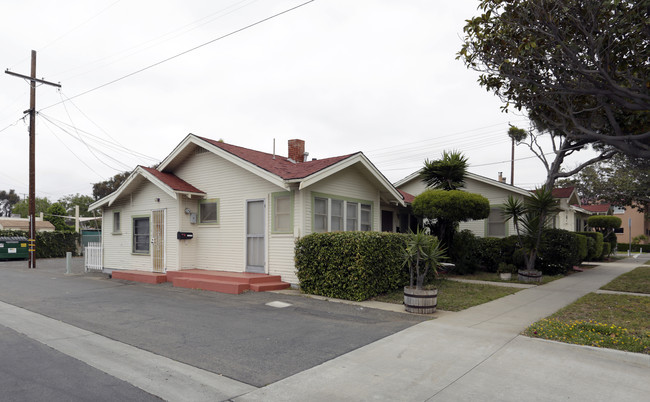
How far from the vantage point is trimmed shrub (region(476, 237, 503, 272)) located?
16.5 metres

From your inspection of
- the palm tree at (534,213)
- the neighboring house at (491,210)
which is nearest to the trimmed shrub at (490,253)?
A: the neighboring house at (491,210)

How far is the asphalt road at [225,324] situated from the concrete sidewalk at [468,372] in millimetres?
419

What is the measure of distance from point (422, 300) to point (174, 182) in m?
9.54

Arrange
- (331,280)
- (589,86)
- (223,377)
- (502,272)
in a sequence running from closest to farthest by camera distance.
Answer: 1. (223,377)
2. (331,280)
3. (589,86)
4. (502,272)

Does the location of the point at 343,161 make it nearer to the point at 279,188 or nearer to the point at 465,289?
the point at 279,188

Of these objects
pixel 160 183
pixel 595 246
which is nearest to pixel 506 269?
pixel 595 246

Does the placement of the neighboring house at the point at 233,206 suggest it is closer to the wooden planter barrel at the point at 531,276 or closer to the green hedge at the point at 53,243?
the wooden planter barrel at the point at 531,276

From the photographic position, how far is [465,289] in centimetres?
1196

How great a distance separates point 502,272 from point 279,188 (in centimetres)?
905

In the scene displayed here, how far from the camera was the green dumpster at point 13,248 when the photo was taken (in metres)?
26.0

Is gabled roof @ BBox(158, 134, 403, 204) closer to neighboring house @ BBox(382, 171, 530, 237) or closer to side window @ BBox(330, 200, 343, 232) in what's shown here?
side window @ BBox(330, 200, 343, 232)

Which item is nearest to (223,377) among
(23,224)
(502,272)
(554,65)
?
(554,65)

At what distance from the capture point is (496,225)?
1897cm

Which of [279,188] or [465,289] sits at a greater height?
[279,188]
